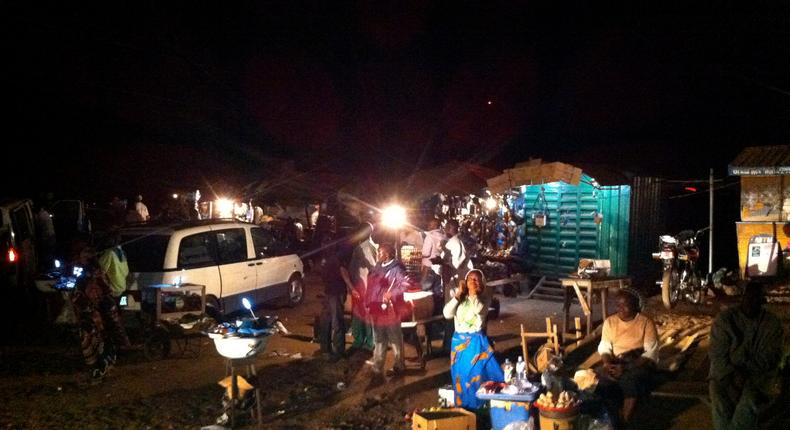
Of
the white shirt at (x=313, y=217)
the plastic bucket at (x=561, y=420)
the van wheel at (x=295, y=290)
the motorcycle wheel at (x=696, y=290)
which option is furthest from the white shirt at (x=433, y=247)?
the white shirt at (x=313, y=217)

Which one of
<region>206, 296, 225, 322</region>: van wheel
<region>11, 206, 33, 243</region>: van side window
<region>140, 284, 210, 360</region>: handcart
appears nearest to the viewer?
<region>140, 284, 210, 360</region>: handcart

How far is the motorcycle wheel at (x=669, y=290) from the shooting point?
1035 cm

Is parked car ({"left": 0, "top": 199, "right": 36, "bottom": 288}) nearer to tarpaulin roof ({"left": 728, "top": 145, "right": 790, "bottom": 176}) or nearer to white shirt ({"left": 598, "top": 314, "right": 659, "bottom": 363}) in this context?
white shirt ({"left": 598, "top": 314, "right": 659, "bottom": 363})

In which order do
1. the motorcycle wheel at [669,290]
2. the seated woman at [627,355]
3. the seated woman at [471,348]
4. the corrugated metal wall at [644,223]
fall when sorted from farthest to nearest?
the corrugated metal wall at [644,223] < the motorcycle wheel at [669,290] < the seated woman at [471,348] < the seated woman at [627,355]

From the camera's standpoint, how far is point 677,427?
237 inches

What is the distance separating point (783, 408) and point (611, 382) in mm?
1786

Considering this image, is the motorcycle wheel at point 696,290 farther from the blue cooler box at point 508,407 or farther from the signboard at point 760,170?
the blue cooler box at point 508,407

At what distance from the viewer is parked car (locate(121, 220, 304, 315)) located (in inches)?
368

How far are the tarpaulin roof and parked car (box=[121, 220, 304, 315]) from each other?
831 cm

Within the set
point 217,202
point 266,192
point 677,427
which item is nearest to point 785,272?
point 677,427

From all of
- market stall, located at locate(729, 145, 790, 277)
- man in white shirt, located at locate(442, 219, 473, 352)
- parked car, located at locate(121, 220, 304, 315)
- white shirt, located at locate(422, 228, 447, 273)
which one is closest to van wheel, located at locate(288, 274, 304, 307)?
parked car, located at locate(121, 220, 304, 315)

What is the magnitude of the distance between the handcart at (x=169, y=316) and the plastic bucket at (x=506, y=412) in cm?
454

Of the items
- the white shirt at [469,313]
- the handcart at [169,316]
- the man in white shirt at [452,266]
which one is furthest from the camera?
the man in white shirt at [452,266]

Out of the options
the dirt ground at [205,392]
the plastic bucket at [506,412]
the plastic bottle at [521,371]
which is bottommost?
the dirt ground at [205,392]
